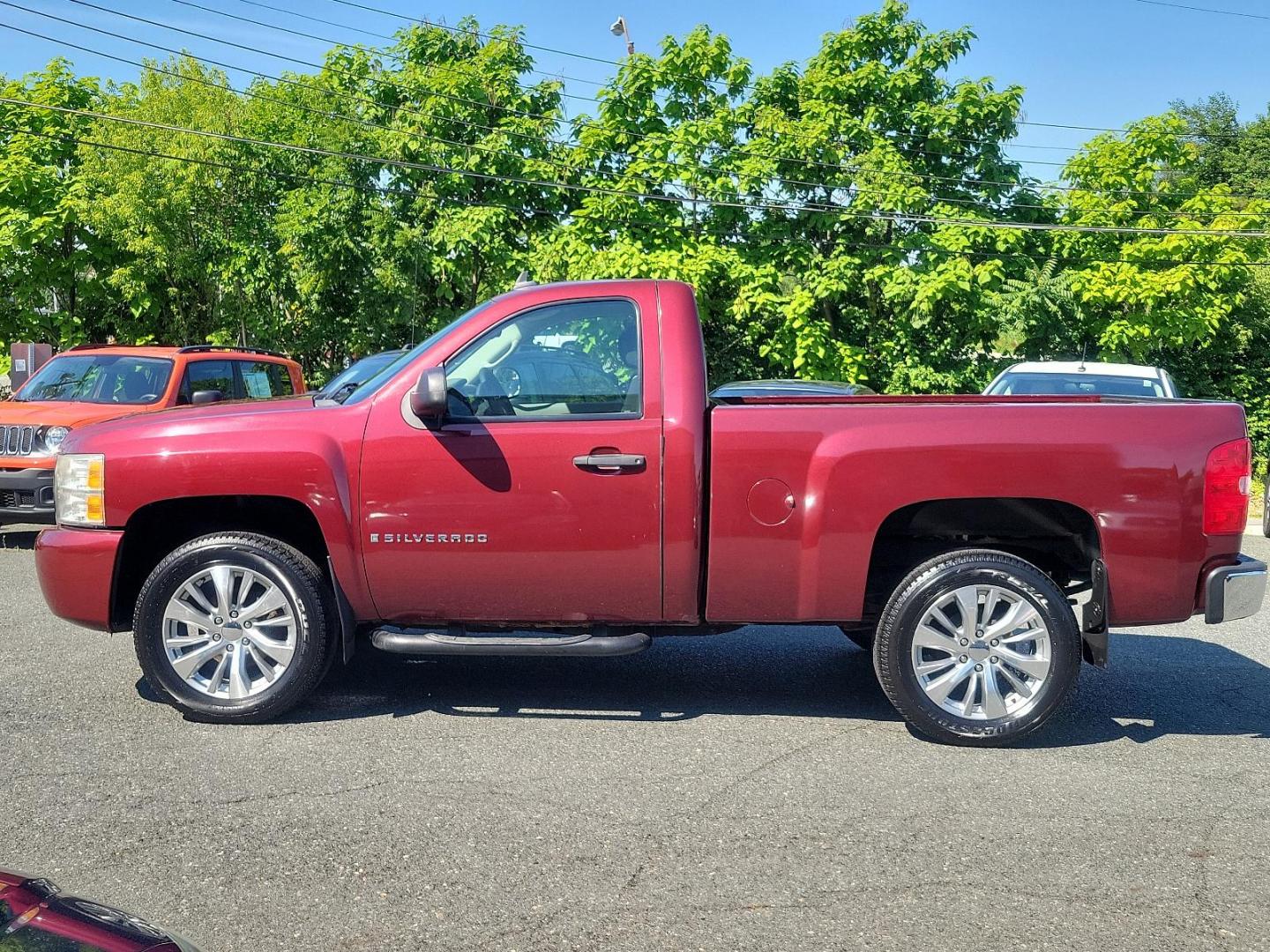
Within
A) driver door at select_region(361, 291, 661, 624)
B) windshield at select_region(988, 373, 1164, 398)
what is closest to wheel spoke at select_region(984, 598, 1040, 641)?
driver door at select_region(361, 291, 661, 624)

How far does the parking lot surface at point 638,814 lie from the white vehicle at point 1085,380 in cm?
666

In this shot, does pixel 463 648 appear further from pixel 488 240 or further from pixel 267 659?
pixel 488 240

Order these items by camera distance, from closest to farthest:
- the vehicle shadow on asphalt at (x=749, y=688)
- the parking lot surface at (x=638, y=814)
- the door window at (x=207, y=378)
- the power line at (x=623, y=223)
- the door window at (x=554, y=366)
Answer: the parking lot surface at (x=638, y=814) < the door window at (x=554, y=366) < the vehicle shadow on asphalt at (x=749, y=688) < the door window at (x=207, y=378) < the power line at (x=623, y=223)

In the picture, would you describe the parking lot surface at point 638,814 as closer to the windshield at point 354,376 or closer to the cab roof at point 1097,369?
the windshield at point 354,376

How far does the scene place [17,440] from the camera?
10.8m

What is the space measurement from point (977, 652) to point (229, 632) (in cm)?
336

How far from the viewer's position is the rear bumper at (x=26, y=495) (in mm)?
10570

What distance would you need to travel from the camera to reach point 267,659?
5.50 metres

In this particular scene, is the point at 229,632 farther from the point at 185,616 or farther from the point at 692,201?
the point at 692,201

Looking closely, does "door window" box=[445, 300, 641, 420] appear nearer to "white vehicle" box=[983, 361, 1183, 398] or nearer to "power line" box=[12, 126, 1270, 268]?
"white vehicle" box=[983, 361, 1183, 398]

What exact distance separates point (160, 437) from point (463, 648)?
170 cm

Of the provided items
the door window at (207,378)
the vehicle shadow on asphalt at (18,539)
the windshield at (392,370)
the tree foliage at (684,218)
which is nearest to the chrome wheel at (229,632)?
the windshield at (392,370)

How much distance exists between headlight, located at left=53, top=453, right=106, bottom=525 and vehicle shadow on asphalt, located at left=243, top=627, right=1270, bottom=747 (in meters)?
1.31

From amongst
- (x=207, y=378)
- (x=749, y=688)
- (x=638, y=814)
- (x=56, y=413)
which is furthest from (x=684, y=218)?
(x=638, y=814)
